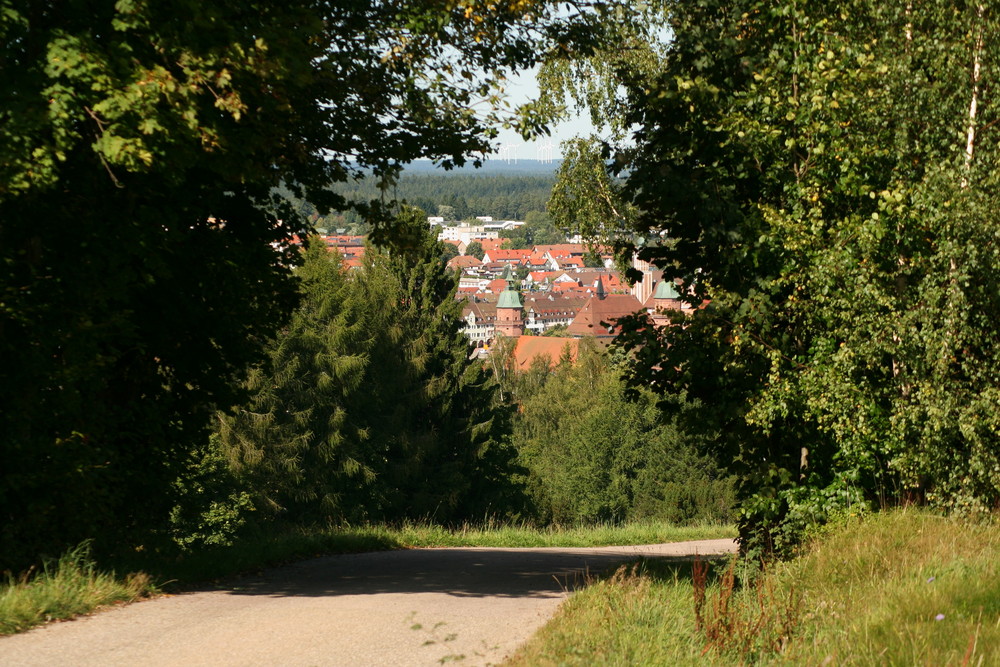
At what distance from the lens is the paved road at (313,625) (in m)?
6.88

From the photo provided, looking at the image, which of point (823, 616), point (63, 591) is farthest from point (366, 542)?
point (823, 616)

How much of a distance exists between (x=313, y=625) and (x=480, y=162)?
5712 mm

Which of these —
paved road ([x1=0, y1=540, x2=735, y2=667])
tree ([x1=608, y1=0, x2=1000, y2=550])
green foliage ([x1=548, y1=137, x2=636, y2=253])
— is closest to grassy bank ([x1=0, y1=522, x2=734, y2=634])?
paved road ([x1=0, y1=540, x2=735, y2=667])

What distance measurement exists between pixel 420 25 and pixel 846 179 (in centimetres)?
442

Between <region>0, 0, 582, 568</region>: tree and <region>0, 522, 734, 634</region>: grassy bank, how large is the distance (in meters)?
0.55

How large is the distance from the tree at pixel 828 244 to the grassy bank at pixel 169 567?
4.99m

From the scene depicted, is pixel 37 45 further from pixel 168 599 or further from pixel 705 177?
pixel 705 177

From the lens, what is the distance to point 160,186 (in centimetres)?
1005

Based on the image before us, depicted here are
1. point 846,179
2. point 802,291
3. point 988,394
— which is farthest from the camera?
point 802,291

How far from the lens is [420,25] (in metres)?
10.4

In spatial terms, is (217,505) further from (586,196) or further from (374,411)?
(586,196)

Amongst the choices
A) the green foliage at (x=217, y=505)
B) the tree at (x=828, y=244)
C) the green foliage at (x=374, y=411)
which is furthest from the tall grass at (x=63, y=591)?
the green foliage at (x=374, y=411)

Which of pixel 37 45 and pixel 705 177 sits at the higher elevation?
pixel 37 45

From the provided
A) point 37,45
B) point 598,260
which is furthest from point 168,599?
point 598,260
